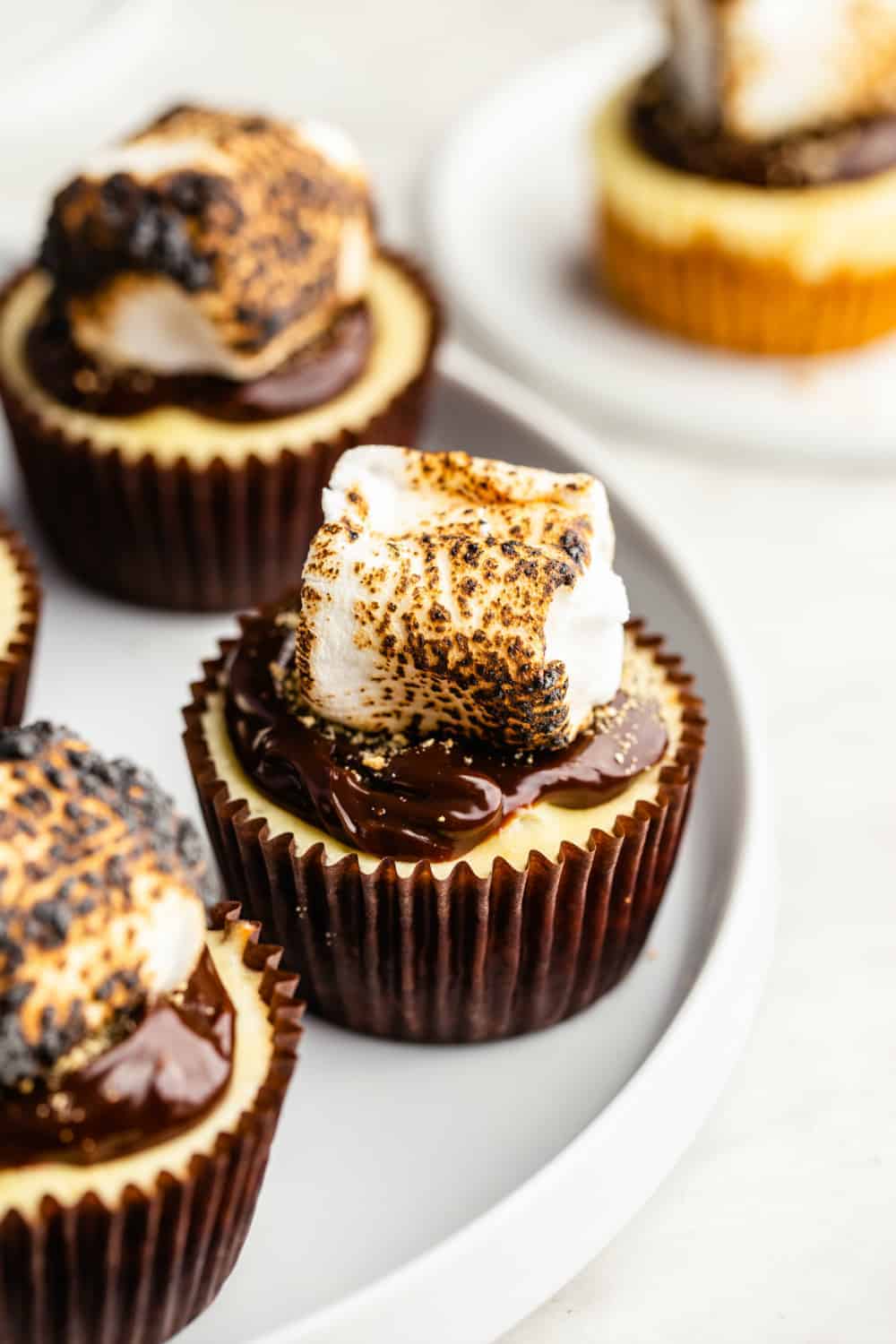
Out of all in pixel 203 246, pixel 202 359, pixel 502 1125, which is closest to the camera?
pixel 502 1125

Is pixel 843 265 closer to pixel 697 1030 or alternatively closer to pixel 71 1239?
pixel 697 1030

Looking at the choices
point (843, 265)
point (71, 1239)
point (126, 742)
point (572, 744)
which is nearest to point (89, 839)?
point (71, 1239)

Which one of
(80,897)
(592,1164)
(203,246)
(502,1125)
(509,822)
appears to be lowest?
(502,1125)

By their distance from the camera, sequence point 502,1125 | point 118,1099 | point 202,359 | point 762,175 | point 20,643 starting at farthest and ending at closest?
1. point 762,175
2. point 202,359
3. point 20,643
4. point 502,1125
5. point 118,1099

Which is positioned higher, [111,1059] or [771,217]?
[111,1059]

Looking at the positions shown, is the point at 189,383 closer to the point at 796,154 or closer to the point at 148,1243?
the point at 796,154

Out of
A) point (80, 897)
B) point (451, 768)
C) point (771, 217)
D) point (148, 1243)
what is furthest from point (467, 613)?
point (771, 217)


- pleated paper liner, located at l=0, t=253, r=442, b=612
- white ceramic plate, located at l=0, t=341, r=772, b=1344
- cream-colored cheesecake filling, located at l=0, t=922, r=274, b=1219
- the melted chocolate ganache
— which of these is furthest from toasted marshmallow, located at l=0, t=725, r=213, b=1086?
pleated paper liner, located at l=0, t=253, r=442, b=612
